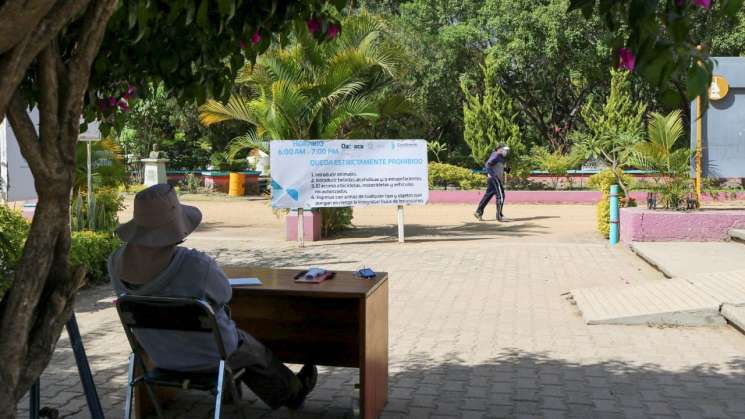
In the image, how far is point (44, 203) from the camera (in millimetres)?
2623

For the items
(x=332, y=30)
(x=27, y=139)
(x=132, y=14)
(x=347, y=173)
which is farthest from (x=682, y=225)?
(x=27, y=139)

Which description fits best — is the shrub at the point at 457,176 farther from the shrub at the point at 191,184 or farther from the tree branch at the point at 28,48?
the tree branch at the point at 28,48

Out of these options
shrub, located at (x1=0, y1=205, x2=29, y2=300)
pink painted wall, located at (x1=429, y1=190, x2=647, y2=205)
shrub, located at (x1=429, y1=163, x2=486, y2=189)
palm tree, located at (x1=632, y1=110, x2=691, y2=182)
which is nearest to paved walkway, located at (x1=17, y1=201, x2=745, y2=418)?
shrub, located at (x1=0, y1=205, x2=29, y2=300)

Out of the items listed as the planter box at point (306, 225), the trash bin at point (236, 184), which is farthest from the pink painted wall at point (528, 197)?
the planter box at point (306, 225)

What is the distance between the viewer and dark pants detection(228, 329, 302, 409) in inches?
161

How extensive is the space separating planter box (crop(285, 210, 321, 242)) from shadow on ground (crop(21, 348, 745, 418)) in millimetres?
8341

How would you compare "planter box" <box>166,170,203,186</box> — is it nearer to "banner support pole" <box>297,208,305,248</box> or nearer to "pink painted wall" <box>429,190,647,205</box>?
"pink painted wall" <box>429,190,647,205</box>

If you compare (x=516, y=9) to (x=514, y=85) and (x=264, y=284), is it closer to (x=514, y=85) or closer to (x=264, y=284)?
(x=514, y=85)

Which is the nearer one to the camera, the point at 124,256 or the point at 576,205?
the point at 124,256

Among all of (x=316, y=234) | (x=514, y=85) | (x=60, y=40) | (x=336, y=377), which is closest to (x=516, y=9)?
(x=514, y=85)

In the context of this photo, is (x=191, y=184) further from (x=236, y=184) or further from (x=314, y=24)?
(x=314, y=24)

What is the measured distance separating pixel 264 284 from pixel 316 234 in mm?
10168

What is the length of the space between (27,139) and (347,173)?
11.3 metres

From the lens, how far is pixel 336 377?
5.71 m
